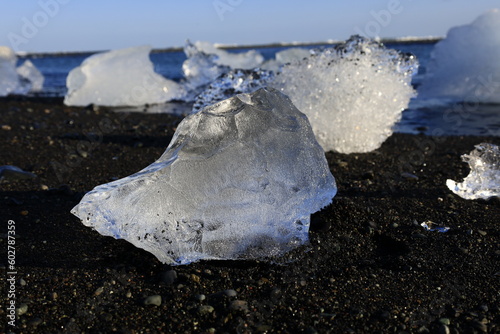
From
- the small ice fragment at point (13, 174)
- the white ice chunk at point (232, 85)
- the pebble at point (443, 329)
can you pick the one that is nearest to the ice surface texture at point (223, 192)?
the pebble at point (443, 329)

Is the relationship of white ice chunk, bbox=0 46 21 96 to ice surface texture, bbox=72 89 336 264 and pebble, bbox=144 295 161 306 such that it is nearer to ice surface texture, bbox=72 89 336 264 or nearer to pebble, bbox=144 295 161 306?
ice surface texture, bbox=72 89 336 264

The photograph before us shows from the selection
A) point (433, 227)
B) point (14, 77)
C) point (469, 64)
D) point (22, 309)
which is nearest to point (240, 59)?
point (14, 77)

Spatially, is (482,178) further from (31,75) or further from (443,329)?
(31,75)

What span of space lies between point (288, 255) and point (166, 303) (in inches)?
29.6

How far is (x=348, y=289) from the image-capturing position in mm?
2461

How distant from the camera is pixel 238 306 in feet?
7.46

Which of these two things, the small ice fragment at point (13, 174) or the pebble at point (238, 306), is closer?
the pebble at point (238, 306)

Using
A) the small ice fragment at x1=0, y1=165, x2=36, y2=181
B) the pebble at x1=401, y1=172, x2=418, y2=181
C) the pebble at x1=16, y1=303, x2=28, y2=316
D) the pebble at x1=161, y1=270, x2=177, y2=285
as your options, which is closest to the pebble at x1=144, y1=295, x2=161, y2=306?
the pebble at x1=161, y1=270, x2=177, y2=285

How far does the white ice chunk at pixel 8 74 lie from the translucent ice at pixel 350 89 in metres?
9.72

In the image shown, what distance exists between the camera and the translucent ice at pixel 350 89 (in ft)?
16.6

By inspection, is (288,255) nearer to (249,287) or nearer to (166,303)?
(249,287)

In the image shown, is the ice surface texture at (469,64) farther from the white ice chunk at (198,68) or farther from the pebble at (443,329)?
the pebble at (443,329)

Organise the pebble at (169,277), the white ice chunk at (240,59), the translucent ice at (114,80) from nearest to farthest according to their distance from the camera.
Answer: the pebble at (169,277) < the translucent ice at (114,80) < the white ice chunk at (240,59)

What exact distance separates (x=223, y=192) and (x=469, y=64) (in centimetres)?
1111
